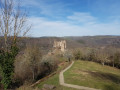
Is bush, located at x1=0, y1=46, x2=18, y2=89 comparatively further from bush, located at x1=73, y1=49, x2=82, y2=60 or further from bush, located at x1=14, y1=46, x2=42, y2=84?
bush, located at x1=73, y1=49, x2=82, y2=60

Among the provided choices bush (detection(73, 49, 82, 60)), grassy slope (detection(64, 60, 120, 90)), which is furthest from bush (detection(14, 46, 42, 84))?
bush (detection(73, 49, 82, 60))

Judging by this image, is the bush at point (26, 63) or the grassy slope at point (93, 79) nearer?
the grassy slope at point (93, 79)

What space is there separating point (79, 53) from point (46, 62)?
22942 millimetres

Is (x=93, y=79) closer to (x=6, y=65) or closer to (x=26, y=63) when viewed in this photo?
(x=26, y=63)

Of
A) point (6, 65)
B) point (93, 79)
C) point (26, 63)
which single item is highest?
point (6, 65)

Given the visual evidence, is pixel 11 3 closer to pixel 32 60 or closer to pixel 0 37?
pixel 0 37

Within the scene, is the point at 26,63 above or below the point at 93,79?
above

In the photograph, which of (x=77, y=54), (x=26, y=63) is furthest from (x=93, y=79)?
(x=77, y=54)

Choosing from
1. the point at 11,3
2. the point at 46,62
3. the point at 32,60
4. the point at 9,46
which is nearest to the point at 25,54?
the point at 32,60

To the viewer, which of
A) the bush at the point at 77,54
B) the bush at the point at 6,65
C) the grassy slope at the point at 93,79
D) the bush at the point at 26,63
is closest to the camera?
the bush at the point at 6,65

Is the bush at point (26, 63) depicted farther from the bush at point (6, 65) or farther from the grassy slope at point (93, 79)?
the bush at point (6, 65)

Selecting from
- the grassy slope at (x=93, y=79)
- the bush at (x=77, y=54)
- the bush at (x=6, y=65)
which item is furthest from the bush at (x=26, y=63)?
the bush at (x=77, y=54)

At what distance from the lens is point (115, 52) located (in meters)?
35.8

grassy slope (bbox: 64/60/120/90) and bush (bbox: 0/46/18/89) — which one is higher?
bush (bbox: 0/46/18/89)
